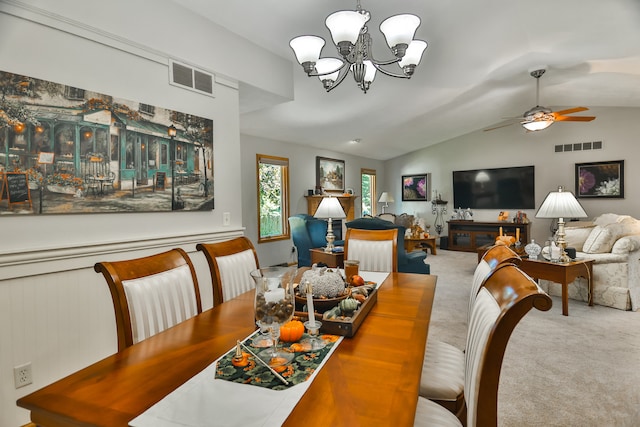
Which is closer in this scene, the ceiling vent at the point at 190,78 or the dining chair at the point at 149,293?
the dining chair at the point at 149,293

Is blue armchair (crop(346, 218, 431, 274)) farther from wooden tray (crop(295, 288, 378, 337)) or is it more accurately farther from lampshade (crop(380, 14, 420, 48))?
wooden tray (crop(295, 288, 378, 337))

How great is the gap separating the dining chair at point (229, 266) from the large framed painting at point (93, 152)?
79 cm

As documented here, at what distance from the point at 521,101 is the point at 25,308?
751 centimetres

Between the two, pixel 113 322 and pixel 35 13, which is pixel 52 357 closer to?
pixel 113 322

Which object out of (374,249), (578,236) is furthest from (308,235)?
(578,236)

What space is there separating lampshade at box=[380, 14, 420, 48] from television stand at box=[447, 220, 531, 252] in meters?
6.47

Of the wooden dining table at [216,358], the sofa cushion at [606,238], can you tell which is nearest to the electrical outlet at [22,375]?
the wooden dining table at [216,358]

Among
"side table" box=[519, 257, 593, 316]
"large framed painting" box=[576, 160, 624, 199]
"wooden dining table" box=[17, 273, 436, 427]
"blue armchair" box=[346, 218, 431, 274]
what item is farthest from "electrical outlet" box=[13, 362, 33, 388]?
"large framed painting" box=[576, 160, 624, 199]

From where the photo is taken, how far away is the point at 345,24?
6.10ft

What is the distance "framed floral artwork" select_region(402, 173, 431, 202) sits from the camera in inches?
357

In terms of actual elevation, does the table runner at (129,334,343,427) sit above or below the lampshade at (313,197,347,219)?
below

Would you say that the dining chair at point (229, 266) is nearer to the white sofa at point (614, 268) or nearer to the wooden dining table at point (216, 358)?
the wooden dining table at point (216, 358)

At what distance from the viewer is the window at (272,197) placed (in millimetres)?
5969

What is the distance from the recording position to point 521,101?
6336mm
